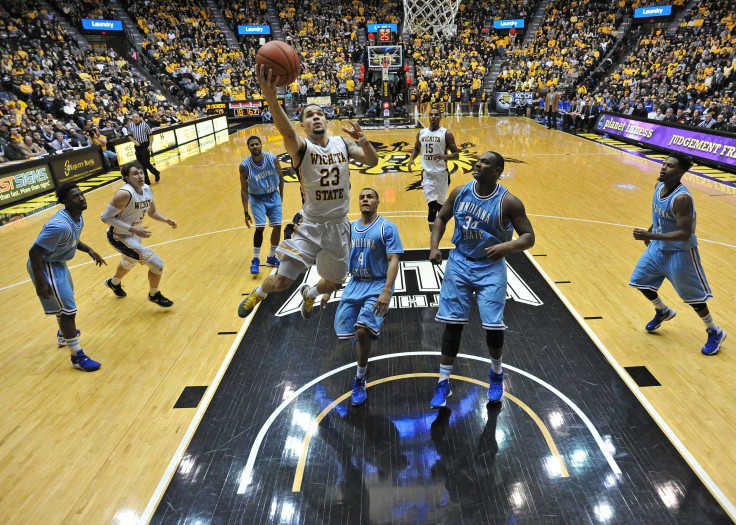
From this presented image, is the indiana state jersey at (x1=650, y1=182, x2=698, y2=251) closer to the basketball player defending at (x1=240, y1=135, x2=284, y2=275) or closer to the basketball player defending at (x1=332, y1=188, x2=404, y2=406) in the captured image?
the basketball player defending at (x1=332, y1=188, x2=404, y2=406)

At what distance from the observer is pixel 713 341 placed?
485 centimetres

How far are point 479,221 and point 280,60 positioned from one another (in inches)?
75.6

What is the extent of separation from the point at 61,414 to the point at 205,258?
13.0 ft

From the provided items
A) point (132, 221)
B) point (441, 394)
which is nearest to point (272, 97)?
point (441, 394)

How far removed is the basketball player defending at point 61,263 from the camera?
4594 millimetres

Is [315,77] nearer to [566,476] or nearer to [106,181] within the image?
[106,181]

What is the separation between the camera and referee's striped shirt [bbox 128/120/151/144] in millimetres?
13141

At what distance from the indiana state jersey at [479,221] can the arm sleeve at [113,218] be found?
3.86 metres

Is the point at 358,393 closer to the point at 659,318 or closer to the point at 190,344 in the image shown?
the point at 190,344

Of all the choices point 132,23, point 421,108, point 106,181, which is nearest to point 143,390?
point 106,181

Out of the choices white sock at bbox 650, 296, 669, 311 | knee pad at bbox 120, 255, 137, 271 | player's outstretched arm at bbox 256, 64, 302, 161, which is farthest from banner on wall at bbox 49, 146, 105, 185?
white sock at bbox 650, 296, 669, 311

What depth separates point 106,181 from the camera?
1435cm

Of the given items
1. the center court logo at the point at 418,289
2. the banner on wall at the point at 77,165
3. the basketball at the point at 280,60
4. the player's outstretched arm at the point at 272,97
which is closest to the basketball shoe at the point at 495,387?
the center court logo at the point at 418,289

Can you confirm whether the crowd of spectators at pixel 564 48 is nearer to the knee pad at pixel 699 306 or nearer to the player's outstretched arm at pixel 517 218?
the knee pad at pixel 699 306
